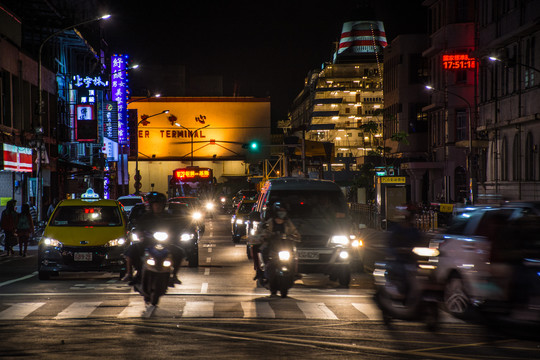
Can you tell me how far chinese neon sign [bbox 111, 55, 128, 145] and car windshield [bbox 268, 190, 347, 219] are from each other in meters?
46.8

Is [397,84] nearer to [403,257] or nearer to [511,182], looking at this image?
[511,182]

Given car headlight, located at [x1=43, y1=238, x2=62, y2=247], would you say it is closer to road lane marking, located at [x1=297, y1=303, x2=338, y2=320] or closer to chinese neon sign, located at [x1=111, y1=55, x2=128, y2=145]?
road lane marking, located at [x1=297, y1=303, x2=338, y2=320]

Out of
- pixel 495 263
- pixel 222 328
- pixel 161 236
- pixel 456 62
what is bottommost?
pixel 222 328

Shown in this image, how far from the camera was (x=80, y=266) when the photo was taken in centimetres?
1816

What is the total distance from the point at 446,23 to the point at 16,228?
44.9 meters

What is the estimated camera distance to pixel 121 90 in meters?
65.5

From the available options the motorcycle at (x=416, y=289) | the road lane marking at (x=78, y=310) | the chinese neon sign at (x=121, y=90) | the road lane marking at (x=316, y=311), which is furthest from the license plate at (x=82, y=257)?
the chinese neon sign at (x=121, y=90)

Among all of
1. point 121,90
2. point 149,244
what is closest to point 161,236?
point 149,244

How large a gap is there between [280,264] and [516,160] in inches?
1112

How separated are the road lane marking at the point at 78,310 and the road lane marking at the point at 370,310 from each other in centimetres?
413

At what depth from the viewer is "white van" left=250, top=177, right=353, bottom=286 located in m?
17.3

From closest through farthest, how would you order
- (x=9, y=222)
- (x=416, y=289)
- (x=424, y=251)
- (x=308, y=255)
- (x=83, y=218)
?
(x=416, y=289) < (x=424, y=251) < (x=308, y=255) < (x=83, y=218) < (x=9, y=222)

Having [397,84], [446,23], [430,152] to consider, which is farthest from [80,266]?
[397,84]

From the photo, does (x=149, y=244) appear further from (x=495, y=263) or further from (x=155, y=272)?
(x=495, y=263)
